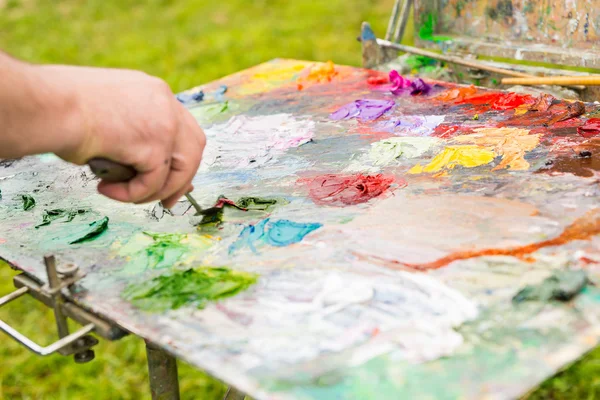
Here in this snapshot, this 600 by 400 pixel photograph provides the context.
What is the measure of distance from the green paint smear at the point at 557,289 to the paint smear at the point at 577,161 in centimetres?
45

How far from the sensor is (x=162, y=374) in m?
1.69

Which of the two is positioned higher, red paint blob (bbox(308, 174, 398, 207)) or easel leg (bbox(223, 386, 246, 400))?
red paint blob (bbox(308, 174, 398, 207))

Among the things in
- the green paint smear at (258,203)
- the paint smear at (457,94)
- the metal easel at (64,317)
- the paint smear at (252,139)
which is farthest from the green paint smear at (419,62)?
the metal easel at (64,317)

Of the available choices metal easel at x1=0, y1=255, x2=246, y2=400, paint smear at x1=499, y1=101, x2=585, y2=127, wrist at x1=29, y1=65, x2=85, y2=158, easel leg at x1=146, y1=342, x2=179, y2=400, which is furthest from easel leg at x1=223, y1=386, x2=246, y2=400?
paint smear at x1=499, y1=101, x2=585, y2=127

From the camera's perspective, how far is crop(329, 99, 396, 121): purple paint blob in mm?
2162

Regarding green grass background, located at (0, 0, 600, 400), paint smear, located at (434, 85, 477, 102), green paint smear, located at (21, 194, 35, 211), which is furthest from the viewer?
green grass background, located at (0, 0, 600, 400)

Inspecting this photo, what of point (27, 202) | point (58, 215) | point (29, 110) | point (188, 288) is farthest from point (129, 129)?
point (27, 202)

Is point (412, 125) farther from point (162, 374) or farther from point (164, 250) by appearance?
point (162, 374)

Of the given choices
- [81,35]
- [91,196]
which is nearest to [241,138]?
[91,196]

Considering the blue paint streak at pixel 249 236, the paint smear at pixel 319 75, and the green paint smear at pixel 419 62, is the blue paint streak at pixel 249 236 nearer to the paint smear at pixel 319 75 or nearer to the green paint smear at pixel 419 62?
the paint smear at pixel 319 75

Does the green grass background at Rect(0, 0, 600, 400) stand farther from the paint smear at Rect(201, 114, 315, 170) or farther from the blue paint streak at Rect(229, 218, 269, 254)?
the blue paint streak at Rect(229, 218, 269, 254)

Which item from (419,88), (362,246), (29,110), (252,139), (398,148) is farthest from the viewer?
(419,88)

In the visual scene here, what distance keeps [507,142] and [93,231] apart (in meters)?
1.11

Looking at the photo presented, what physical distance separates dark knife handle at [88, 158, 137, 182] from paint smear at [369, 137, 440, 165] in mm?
738
